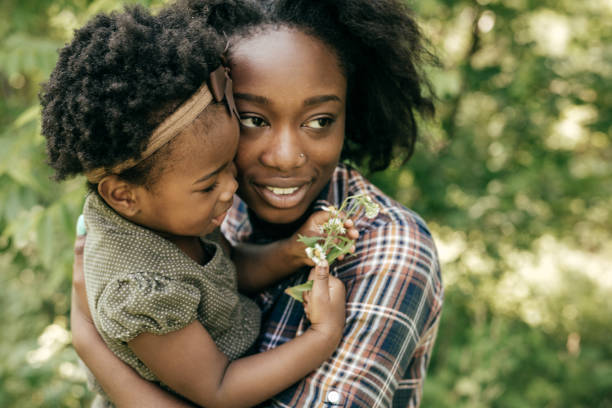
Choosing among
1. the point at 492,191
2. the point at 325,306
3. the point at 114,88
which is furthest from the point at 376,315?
the point at 492,191

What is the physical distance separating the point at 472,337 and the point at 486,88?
6.42 ft

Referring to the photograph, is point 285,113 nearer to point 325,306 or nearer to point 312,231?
Result: point 312,231

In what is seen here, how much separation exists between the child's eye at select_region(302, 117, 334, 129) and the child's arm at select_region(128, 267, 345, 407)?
0.49m

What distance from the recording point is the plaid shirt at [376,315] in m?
1.50

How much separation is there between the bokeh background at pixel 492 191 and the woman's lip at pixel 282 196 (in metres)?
1.53

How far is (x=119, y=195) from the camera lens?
4.68ft

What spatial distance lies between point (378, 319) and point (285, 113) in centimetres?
70

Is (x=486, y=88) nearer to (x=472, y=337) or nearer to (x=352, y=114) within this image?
(x=472, y=337)

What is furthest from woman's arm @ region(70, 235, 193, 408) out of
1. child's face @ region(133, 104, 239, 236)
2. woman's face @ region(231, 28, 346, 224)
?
woman's face @ region(231, 28, 346, 224)

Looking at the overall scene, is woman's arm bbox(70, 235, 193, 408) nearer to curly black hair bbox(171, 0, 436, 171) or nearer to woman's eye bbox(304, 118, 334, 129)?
woman's eye bbox(304, 118, 334, 129)

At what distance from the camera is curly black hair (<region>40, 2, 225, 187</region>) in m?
1.24

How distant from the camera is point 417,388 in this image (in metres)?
1.92

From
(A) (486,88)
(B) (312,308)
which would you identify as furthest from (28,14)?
(A) (486,88)

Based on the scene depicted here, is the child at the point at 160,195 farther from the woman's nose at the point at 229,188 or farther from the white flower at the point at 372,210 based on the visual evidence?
the white flower at the point at 372,210
